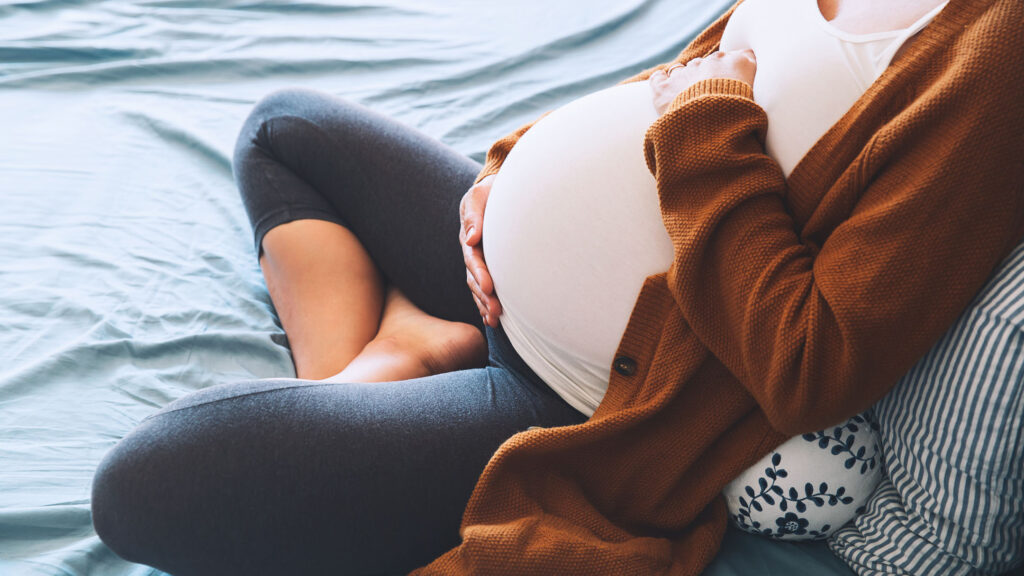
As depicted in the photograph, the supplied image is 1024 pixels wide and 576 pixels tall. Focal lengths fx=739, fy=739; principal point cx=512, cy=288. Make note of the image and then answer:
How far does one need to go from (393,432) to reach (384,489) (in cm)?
5

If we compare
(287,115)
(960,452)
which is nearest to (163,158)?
(287,115)

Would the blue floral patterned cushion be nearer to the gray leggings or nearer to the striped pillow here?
the striped pillow

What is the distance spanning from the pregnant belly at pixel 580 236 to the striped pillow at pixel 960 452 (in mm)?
251

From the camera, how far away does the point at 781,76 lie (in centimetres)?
69

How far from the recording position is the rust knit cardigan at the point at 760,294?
1.83ft

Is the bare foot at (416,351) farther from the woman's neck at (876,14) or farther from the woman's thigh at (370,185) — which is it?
the woman's neck at (876,14)

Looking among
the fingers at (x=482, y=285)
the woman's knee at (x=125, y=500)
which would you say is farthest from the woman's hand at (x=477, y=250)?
the woman's knee at (x=125, y=500)

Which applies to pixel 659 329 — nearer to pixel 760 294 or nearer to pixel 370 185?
pixel 760 294

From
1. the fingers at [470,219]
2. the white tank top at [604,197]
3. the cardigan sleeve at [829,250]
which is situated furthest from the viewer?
the fingers at [470,219]

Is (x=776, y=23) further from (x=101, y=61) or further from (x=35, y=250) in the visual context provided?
(x=101, y=61)

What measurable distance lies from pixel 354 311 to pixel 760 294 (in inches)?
23.0

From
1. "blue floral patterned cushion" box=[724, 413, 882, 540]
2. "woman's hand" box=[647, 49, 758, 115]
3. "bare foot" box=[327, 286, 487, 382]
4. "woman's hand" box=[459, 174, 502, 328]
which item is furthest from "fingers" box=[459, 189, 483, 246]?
"blue floral patterned cushion" box=[724, 413, 882, 540]

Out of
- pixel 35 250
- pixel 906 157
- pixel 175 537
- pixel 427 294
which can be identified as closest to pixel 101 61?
pixel 35 250

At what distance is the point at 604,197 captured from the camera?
748 millimetres
